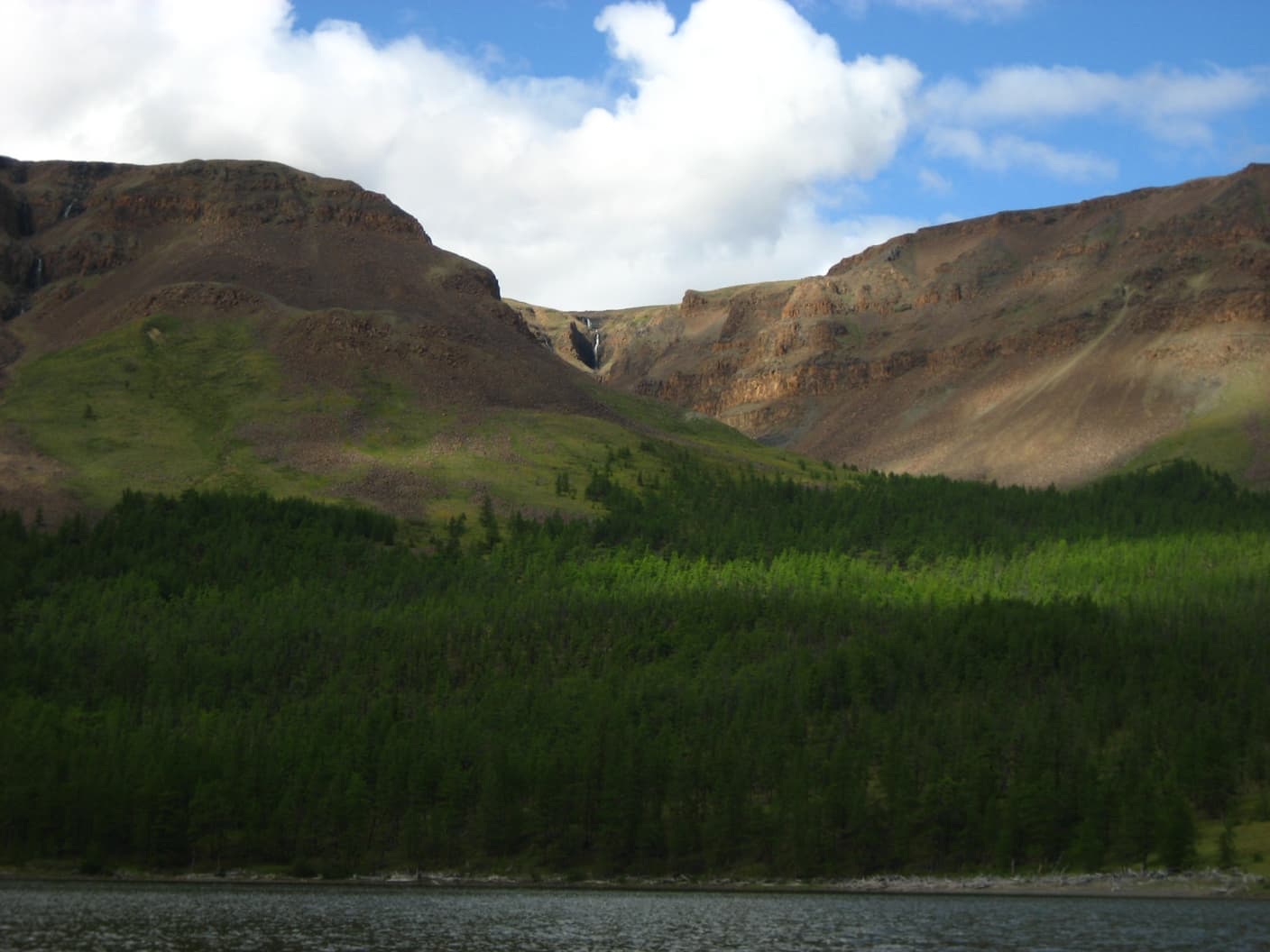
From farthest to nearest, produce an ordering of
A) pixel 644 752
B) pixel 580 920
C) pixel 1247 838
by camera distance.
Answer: pixel 644 752 < pixel 1247 838 < pixel 580 920

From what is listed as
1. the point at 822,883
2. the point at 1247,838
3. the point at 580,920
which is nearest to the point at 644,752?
the point at 822,883

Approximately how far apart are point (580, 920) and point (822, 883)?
132 ft

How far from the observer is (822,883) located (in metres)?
138

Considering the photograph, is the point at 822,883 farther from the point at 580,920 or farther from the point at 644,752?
the point at 580,920

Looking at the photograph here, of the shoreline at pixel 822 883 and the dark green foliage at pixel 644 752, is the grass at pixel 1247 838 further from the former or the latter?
the shoreline at pixel 822 883

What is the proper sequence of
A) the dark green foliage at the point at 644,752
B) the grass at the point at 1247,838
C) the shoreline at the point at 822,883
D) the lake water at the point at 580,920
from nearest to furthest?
the lake water at the point at 580,920 < the shoreline at the point at 822,883 < the grass at the point at 1247,838 < the dark green foliage at the point at 644,752

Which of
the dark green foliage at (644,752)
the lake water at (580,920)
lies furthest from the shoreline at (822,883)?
the lake water at (580,920)

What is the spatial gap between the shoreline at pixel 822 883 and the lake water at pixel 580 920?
4.32 m

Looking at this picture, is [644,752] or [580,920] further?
[644,752]

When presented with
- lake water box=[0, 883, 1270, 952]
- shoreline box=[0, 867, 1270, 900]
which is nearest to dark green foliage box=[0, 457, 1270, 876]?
shoreline box=[0, 867, 1270, 900]

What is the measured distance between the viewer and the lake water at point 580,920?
8650cm

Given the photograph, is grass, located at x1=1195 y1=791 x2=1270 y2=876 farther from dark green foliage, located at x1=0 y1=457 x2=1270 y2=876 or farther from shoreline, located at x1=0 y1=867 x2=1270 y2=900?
shoreline, located at x1=0 y1=867 x2=1270 y2=900

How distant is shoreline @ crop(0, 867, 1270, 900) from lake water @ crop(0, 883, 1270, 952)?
4319mm

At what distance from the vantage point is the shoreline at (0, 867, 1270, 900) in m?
128
